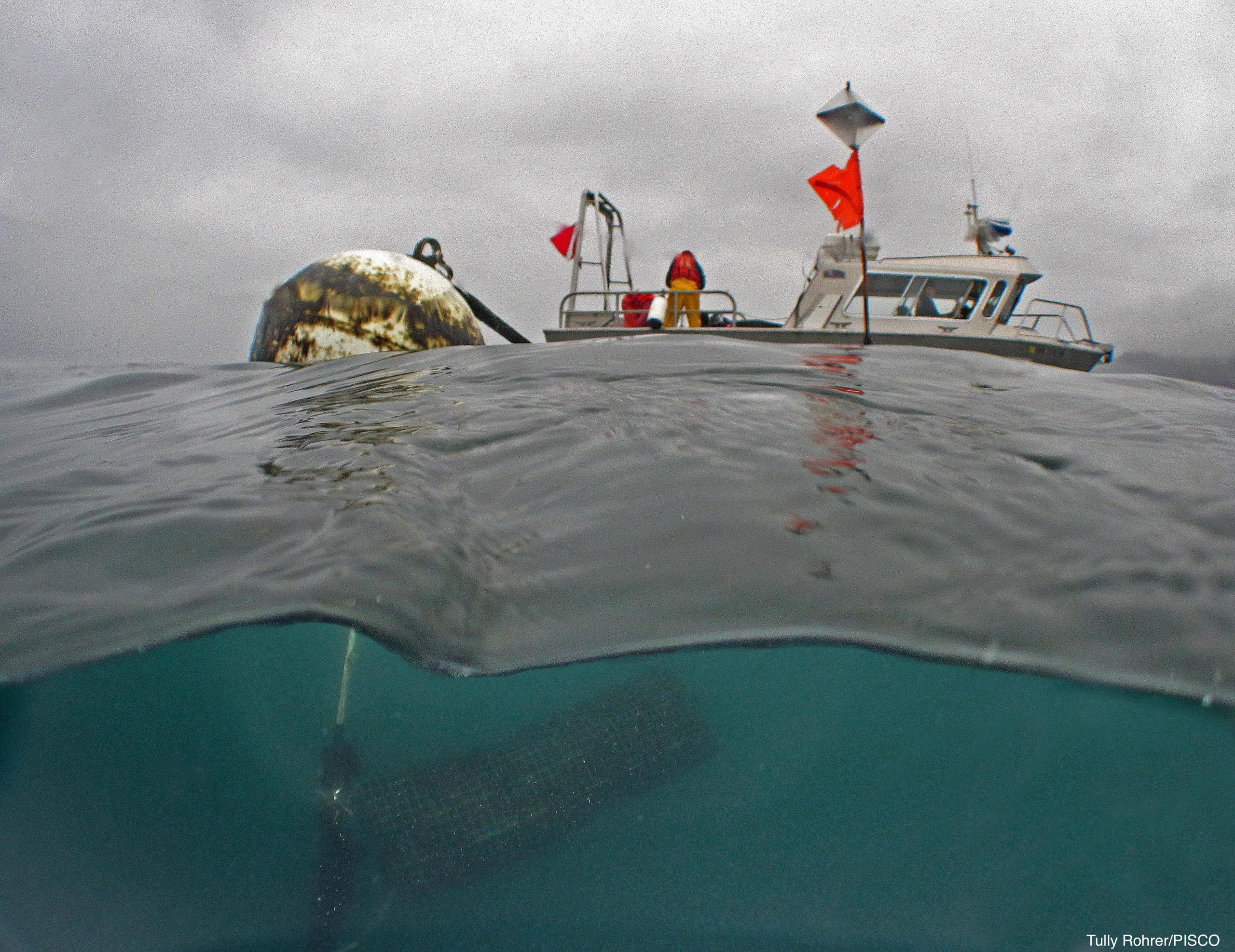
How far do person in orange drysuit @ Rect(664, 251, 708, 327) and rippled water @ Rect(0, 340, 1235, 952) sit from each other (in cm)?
968

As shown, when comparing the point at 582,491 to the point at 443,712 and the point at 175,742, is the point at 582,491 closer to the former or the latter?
the point at 443,712

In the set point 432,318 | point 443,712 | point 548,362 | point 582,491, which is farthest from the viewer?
point 432,318

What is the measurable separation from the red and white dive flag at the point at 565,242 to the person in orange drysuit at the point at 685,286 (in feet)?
7.46

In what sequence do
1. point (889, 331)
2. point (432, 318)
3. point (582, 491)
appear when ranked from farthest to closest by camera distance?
point (889, 331) → point (432, 318) → point (582, 491)

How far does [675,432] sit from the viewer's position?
3143mm

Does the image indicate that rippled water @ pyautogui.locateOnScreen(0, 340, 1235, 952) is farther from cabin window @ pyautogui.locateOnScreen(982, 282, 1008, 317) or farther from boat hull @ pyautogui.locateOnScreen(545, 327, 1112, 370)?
cabin window @ pyautogui.locateOnScreen(982, 282, 1008, 317)

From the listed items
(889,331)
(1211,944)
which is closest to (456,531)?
(1211,944)

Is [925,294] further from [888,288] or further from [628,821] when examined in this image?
[628,821]

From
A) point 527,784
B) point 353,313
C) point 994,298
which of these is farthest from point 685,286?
point 527,784

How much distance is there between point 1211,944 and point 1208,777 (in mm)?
852

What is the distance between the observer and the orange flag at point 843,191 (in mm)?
7098

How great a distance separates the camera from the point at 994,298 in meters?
13.6

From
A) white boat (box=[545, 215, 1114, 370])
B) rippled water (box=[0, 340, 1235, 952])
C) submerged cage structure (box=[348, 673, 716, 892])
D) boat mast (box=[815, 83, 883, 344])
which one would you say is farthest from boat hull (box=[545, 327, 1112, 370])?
submerged cage structure (box=[348, 673, 716, 892])

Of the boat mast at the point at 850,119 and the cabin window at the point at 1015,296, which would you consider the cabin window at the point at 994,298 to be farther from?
the boat mast at the point at 850,119
